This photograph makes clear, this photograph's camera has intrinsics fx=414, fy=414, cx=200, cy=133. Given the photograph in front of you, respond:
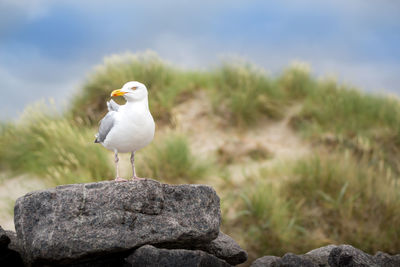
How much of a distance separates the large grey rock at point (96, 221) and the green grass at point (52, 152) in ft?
11.5

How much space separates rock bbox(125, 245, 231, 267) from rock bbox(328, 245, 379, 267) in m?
1.19

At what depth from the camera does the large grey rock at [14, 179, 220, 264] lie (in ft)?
11.4

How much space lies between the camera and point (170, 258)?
3.40 m

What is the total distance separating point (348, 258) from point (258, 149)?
6.17 m

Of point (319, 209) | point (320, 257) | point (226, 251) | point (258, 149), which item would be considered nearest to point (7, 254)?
point (226, 251)

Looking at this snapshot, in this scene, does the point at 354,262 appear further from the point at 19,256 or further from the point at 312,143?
the point at 312,143

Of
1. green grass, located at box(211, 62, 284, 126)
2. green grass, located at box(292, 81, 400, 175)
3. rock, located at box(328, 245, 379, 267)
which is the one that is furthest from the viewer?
green grass, located at box(211, 62, 284, 126)

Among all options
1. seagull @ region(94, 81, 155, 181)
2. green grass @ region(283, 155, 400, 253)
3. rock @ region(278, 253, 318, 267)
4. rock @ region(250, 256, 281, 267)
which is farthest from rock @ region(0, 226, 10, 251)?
green grass @ region(283, 155, 400, 253)

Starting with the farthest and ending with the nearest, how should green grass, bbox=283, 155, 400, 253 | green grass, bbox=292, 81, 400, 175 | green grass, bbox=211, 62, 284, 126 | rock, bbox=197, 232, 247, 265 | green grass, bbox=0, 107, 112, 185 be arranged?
1. green grass, bbox=211, 62, 284, 126
2. green grass, bbox=292, 81, 400, 175
3. green grass, bbox=0, 107, 112, 185
4. green grass, bbox=283, 155, 400, 253
5. rock, bbox=197, 232, 247, 265

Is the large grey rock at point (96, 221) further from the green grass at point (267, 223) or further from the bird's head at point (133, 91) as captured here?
the green grass at point (267, 223)

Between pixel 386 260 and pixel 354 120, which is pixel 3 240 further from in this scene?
pixel 354 120

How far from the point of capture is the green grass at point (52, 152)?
7.81 m

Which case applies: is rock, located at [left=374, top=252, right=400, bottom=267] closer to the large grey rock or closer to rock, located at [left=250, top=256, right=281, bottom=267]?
rock, located at [left=250, top=256, right=281, bottom=267]

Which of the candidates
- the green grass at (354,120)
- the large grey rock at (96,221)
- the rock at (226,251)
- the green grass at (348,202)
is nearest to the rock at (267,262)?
the rock at (226,251)
